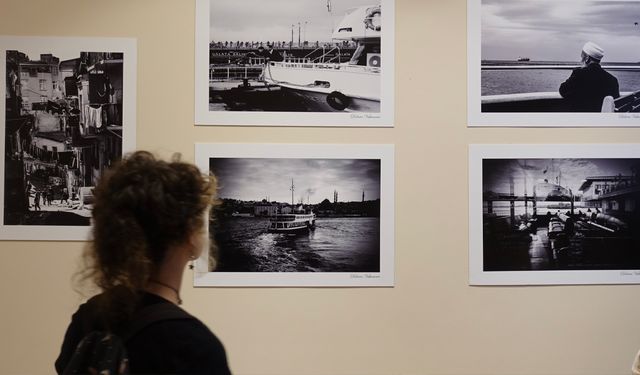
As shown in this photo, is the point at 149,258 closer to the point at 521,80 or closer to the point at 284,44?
the point at 284,44

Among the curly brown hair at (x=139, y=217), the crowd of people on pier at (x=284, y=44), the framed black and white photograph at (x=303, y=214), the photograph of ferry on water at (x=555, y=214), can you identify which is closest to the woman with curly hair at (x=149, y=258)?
the curly brown hair at (x=139, y=217)

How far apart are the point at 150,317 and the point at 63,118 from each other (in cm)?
137

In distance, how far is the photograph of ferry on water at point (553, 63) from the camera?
2219 mm

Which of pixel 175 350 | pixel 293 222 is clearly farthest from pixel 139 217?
pixel 293 222

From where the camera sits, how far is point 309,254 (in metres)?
2.18

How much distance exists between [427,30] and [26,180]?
1.54 meters

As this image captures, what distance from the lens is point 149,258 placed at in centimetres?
110

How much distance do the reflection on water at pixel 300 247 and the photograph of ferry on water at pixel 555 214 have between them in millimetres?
381

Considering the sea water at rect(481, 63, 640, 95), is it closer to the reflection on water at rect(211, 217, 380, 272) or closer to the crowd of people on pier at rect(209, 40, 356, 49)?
the crowd of people on pier at rect(209, 40, 356, 49)

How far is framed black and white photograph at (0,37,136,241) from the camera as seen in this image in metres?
2.17

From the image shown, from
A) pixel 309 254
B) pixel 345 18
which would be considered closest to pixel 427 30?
pixel 345 18

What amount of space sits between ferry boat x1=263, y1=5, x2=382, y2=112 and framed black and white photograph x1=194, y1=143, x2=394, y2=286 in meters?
0.18

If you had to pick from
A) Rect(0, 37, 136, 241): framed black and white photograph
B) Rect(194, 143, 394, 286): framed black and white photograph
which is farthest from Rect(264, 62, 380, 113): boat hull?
Rect(0, 37, 136, 241): framed black and white photograph

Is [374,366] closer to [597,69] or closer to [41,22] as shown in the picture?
[597,69]
